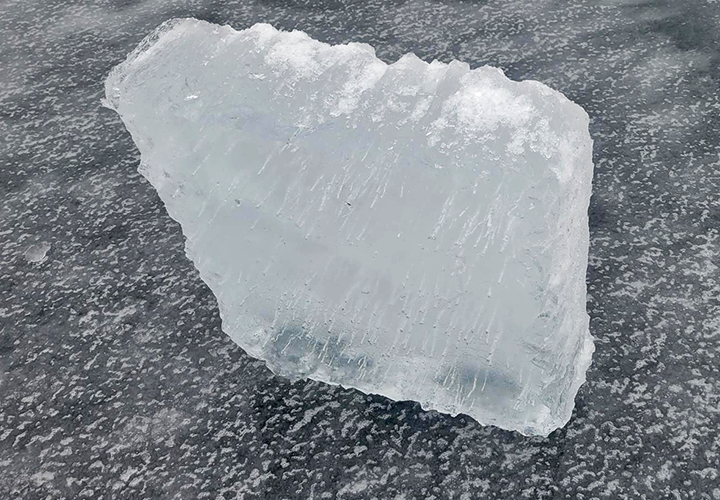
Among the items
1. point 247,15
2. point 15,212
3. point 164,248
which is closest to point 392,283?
point 164,248

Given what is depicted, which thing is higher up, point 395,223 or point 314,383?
point 395,223

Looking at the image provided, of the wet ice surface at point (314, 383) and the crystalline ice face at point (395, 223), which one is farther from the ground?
the crystalline ice face at point (395, 223)

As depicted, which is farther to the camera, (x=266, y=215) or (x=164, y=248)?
(x=164, y=248)

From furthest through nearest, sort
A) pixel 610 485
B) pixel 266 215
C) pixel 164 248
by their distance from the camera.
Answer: pixel 164 248
pixel 266 215
pixel 610 485

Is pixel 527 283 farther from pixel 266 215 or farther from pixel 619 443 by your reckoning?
pixel 266 215

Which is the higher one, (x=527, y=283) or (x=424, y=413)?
(x=527, y=283)
